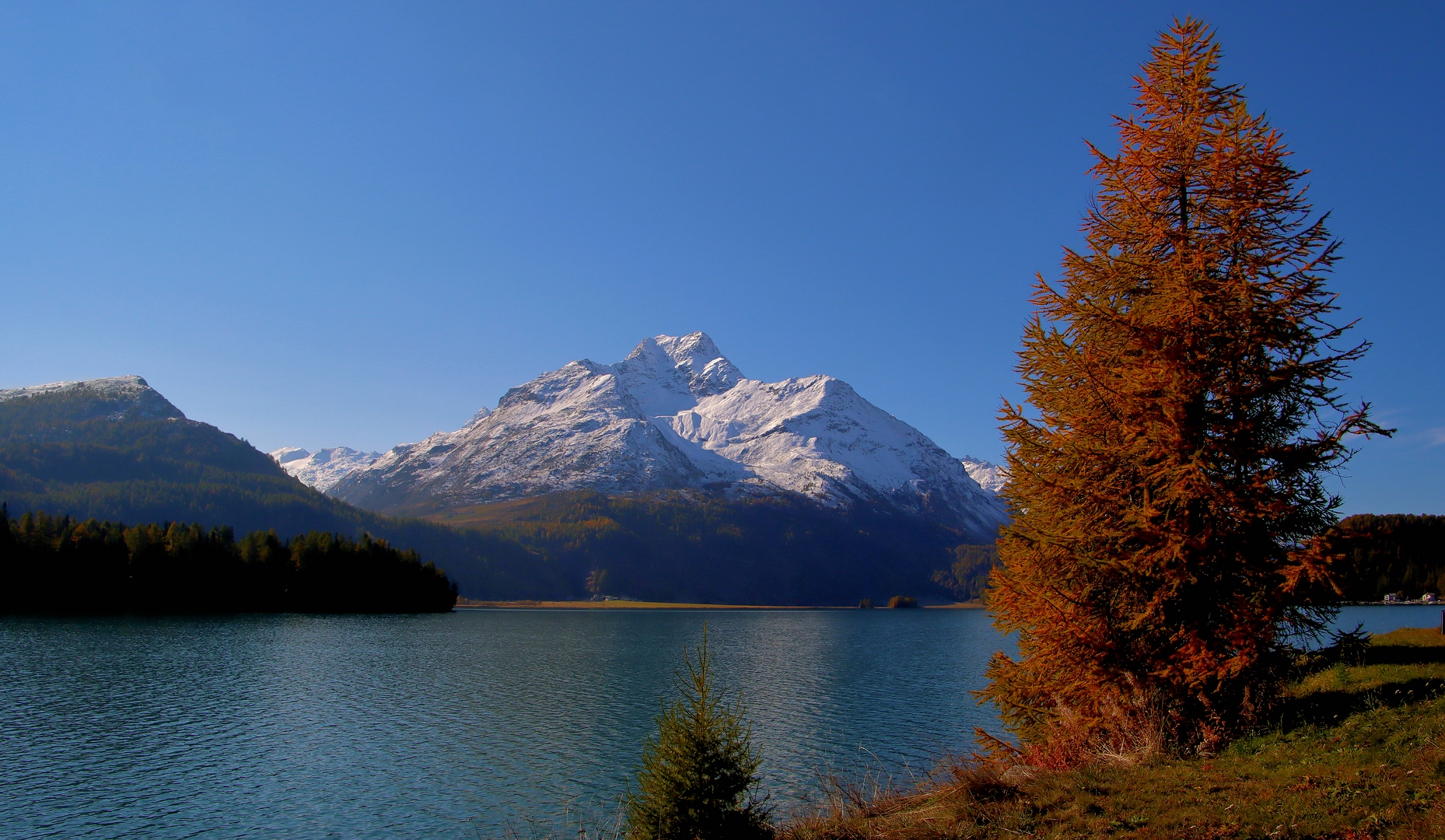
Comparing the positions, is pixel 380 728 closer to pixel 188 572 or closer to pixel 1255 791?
pixel 1255 791

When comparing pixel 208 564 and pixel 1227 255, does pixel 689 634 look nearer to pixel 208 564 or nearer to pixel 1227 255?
pixel 208 564

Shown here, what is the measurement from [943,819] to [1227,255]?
14.0m

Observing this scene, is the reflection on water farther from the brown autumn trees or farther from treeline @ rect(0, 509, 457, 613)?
treeline @ rect(0, 509, 457, 613)

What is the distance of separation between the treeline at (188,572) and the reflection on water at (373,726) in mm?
41544

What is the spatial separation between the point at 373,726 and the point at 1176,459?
4609cm

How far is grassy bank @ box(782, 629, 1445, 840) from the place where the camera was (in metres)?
11.8

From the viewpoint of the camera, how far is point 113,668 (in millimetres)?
64250

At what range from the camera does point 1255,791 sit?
1328 centimetres

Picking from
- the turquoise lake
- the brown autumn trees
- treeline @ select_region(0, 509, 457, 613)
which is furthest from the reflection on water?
treeline @ select_region(0, 509, 457, 613)

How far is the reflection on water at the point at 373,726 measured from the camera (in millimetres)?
30500

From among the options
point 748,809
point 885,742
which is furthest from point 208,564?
point 748,809

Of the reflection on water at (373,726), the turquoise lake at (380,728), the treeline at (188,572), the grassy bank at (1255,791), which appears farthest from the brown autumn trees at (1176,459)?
the treeline at (188,572)

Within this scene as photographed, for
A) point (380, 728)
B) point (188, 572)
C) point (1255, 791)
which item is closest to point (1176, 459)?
point (1255, 791)

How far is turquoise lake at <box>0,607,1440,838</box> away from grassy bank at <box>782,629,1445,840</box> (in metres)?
6.23
